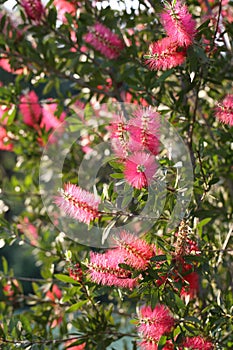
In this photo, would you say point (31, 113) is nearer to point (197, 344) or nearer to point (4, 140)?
point (4, 140)

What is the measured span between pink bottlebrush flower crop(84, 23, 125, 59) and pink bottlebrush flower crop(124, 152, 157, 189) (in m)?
0.46

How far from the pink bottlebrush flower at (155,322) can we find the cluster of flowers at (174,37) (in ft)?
1.37

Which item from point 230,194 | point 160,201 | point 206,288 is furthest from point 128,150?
point 230,194

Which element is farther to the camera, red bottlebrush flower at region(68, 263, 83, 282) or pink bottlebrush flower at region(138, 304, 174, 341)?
red bottlebrush flower at region(68, 263, 83, 282)

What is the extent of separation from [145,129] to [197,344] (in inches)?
15.8

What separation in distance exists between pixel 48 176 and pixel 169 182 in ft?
1.96

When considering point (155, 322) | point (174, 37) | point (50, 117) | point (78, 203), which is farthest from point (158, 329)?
point (50, 117)

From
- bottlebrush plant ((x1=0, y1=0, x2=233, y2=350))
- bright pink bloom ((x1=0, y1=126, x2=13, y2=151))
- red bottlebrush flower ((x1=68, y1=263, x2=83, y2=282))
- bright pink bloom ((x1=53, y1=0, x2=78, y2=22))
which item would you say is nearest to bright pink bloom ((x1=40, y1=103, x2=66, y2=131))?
bottlebrush plant ((x1=0, y1=0, x2=233, y2=350))

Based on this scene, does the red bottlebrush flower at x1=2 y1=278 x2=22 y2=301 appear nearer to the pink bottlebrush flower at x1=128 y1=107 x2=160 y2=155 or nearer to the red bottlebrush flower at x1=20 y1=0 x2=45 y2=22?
the red bottlebrush flower at x1=20 y1=0 x2=45 y2=22

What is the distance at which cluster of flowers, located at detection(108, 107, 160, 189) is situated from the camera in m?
0.96

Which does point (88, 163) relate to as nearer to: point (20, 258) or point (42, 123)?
point (42, 123)

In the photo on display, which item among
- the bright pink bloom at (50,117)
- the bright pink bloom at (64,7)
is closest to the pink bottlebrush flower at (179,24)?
the bright pink bloom at (64,7)

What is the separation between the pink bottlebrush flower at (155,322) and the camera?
3.42 feet

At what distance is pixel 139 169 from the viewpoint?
953 mm
